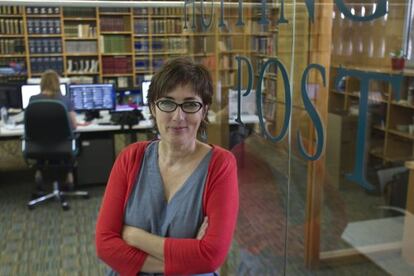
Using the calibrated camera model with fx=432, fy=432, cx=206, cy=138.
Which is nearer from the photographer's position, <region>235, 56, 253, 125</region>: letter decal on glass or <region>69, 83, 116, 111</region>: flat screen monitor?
<region>235, 56, 253, 125</region>: letter decal on glass

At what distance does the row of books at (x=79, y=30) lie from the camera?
22.7 feet

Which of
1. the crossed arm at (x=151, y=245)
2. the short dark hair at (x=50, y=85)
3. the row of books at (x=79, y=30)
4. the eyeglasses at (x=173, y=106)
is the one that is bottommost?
the crossed arm at (x=151, y=245)

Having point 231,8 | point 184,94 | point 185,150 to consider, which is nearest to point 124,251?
point 185,150

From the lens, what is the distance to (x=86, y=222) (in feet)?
12.3

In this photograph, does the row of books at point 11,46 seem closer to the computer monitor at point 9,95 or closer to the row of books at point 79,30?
the row of books at point 79,30

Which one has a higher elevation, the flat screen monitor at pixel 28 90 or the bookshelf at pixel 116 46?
the bookshelf at pixel 116 46

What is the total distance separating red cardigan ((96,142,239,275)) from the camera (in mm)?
1203

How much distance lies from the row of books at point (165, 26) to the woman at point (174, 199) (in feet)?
20.6

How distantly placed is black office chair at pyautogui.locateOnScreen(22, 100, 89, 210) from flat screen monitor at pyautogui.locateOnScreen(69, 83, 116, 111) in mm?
880

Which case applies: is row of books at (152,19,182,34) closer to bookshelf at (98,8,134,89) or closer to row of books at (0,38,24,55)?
bookshelf at (98,8,134,89)

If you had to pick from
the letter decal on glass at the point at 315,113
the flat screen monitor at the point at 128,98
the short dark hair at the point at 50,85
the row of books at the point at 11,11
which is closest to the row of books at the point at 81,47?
the row of books at the point at 11,11

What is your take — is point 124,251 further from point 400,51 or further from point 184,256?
point 400,51

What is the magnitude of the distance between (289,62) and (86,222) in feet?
7.39

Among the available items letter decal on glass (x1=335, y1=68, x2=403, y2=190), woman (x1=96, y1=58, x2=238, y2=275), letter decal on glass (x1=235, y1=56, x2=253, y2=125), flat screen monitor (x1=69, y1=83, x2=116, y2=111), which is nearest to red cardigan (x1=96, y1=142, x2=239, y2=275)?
woman (x1=96, y1=58, x2=238, y2=275)
